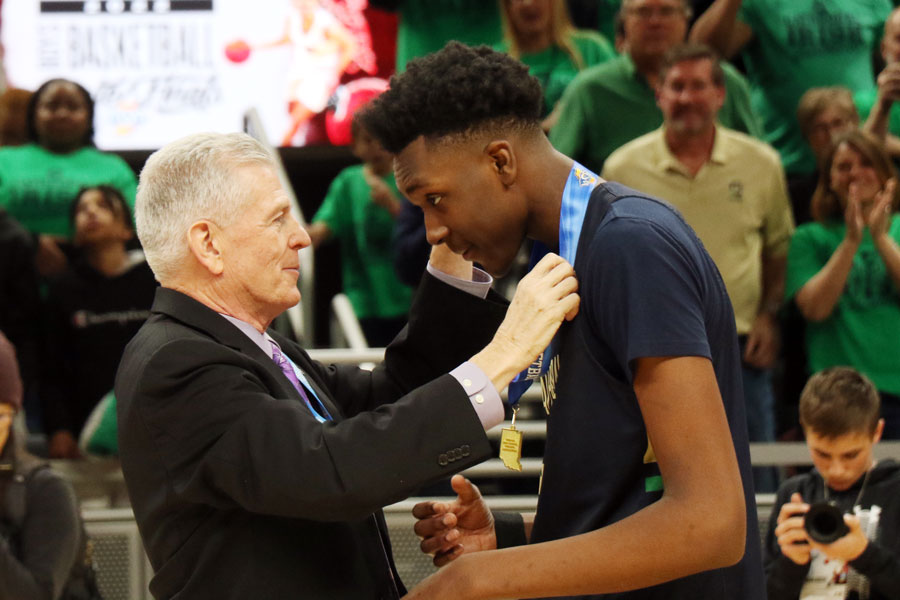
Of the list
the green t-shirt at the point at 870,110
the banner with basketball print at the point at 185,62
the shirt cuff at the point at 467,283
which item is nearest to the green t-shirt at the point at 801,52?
the green t-shirt at the point at 870,110

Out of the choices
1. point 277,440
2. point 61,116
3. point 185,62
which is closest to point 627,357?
point 277,440

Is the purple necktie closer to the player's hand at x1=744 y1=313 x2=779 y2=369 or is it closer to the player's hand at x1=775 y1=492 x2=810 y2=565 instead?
the player's hand at x1=775 y1=492 x2=810 y2=565

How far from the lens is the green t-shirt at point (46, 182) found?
15.8 feet

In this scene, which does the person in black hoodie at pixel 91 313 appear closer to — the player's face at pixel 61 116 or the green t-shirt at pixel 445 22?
the player's face at pixel 61 116

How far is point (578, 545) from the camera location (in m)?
1.69

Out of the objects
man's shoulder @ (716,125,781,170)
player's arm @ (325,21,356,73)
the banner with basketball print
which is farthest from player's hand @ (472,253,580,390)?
player's arm @ (325,21,356,73)

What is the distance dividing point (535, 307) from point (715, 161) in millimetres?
2631

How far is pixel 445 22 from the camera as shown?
511 centimetres

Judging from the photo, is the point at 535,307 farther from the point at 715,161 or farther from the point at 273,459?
the point at 715,161

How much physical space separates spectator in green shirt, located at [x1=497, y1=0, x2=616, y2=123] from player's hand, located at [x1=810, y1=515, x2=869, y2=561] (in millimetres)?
2205

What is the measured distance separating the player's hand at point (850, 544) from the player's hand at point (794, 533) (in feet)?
0.24

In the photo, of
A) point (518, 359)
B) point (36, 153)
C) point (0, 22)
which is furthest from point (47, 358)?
point (518, 359)

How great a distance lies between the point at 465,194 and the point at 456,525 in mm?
671

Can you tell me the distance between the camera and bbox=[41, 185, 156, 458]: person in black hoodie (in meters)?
4.49
